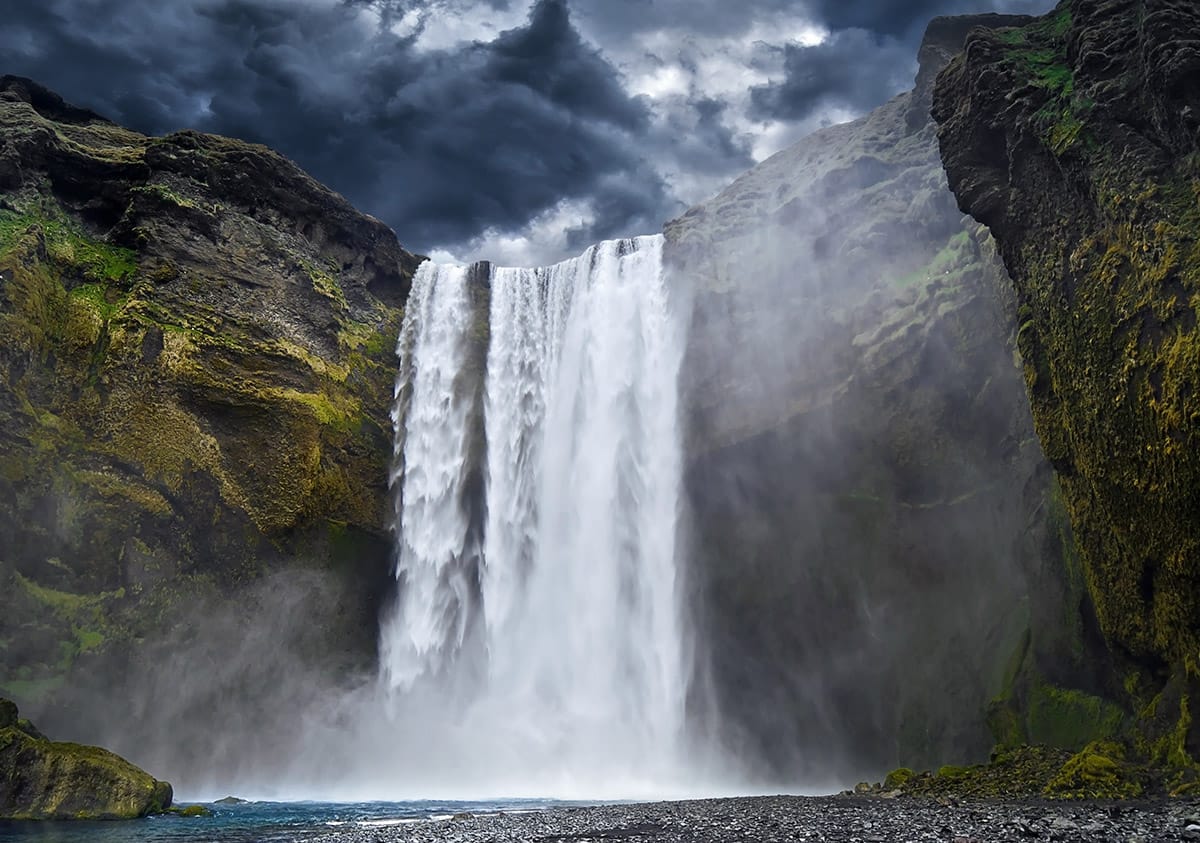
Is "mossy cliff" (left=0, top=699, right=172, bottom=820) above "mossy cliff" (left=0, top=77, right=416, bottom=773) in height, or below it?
below

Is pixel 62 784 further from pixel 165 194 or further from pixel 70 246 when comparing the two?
pixel 165 194

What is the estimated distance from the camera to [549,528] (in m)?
33.5

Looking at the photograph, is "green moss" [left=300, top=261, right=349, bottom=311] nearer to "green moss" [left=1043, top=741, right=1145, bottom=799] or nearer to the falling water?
the falling water

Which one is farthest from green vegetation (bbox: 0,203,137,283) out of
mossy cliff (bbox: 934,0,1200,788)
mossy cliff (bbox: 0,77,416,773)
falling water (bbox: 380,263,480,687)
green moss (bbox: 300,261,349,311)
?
mossy cliff (bbox: 934,0,1200,788)

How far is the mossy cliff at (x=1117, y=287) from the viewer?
15.6 metres

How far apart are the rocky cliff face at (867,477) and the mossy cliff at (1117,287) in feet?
18.6

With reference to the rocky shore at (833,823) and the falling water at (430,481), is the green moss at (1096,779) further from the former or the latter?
the falling water at (430,481)

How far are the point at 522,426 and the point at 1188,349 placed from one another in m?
25.4

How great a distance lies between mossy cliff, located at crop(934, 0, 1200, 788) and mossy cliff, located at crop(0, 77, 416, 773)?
976 inches

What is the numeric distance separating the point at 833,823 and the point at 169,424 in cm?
2543

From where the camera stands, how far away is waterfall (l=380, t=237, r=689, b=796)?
96.7 feet

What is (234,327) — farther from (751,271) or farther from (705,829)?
(705,829)

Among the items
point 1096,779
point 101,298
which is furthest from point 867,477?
point 101,298

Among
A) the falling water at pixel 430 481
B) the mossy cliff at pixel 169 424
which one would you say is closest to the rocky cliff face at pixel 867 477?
the falling water at pixel 430 481
